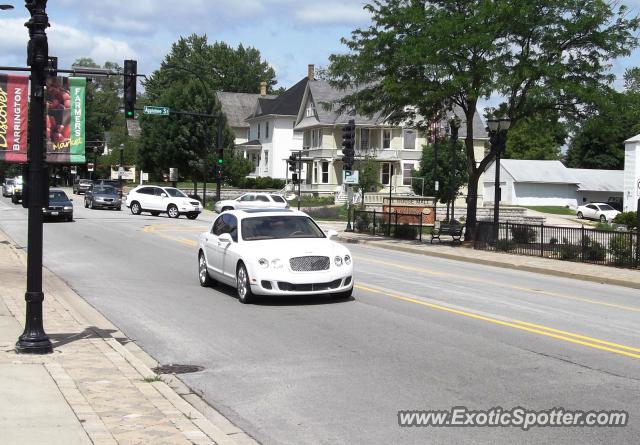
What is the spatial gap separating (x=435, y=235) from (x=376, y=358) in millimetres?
23747

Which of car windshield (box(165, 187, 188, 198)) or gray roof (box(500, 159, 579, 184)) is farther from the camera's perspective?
gray roof (box(500, 159, 579, 184))

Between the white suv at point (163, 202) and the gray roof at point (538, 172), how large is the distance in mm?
43019

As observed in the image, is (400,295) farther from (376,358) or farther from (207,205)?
(207,205)

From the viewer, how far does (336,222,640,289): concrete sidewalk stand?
63.9 ft

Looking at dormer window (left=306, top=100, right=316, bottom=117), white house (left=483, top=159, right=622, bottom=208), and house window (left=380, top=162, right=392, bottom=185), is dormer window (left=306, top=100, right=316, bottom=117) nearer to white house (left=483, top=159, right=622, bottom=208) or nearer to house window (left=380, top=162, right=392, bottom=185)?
house window (left=380, top=162, right=392, bottom=185)

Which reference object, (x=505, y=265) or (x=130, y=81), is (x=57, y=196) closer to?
(x=130, y=81)

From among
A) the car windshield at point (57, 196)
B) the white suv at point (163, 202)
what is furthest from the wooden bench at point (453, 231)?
the white suv at point (163, 202)

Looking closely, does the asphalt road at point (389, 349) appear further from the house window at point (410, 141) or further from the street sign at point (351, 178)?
the house window at point (410, 141)

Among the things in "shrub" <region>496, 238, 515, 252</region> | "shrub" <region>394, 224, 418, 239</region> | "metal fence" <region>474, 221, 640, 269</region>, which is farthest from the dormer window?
"shrub" <region>496, 238, 515, 252</region>

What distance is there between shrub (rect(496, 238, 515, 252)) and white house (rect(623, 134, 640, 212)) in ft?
113

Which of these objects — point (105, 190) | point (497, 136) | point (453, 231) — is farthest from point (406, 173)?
point (497, 136)

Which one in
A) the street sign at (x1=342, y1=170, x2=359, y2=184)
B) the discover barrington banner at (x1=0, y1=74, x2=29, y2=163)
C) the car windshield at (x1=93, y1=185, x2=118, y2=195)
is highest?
the discover barrington banner at (x1=0, y1=74, x2=29, y2=163)

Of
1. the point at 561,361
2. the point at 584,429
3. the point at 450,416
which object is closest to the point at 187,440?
the point at 450,416

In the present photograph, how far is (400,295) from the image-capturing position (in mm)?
14508
